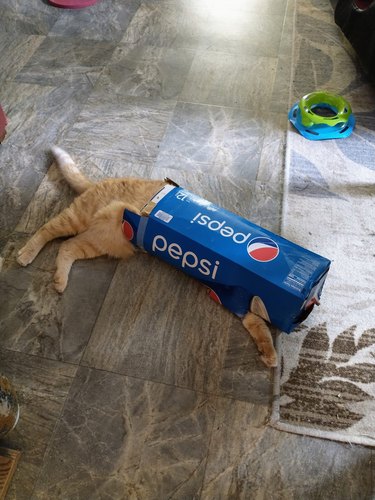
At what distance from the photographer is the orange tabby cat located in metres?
1.38

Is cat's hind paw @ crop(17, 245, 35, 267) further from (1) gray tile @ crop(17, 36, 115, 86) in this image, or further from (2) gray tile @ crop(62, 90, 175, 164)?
(1) gray tile @ crop(17, 36, 115, 86)

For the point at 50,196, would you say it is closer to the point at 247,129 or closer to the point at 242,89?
the point at 247,129

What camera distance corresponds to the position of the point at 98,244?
4.68ft

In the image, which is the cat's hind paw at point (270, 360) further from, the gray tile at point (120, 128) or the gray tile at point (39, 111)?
the gray tile at point (39, 111)

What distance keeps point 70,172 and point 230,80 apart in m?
0.95

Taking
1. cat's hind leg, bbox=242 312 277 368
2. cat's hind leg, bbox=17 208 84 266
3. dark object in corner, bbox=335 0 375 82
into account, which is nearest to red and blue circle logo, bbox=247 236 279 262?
cat's hind leg, bbox=242 312 277 368

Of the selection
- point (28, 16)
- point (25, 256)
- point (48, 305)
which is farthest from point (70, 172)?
point (28, 16)

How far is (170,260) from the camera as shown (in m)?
1.32

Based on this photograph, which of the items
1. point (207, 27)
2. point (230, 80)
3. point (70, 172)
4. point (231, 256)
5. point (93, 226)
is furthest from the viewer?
point (207, 27)

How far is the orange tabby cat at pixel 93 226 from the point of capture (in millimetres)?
1383

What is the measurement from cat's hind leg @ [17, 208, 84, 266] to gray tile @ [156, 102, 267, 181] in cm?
46

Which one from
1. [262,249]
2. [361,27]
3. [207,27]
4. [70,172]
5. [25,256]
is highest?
[361,27]

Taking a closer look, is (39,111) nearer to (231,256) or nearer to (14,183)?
(14,183)

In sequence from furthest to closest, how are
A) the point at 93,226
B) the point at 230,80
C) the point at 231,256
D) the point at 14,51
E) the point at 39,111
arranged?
the point at 14,51, the point at 230,80, the point at 39,111, the point at 93,226, the point at 231,256
